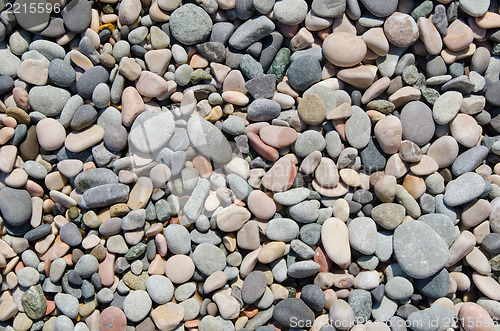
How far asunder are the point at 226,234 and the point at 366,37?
0.78 meters

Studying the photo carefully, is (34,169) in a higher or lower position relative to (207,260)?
higher

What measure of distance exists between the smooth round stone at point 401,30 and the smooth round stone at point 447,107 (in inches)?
8.3

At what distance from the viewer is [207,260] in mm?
1222

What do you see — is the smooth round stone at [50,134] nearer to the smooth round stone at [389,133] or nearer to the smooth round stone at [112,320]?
the smooth round stone at [112,320]

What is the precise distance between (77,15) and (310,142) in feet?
2.79

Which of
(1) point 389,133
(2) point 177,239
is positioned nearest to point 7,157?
(2) point 177,239

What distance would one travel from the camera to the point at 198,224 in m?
1.24

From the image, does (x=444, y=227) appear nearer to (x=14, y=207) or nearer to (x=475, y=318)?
(x=475, y=318)

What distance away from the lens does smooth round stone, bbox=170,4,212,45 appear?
1.29 metres

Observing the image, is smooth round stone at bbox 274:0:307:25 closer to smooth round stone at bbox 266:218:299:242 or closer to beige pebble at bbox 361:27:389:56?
beige pebble at bbox 361:27:389:56

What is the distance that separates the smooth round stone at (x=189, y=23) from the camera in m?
1.29

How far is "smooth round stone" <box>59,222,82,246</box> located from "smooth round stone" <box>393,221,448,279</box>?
982 millimetres

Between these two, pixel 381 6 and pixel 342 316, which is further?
pixel 381 6

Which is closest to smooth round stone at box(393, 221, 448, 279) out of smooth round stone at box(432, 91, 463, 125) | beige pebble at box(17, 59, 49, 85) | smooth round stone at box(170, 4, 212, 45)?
smooth round stone at box(432, 91, 463, 125)
